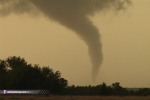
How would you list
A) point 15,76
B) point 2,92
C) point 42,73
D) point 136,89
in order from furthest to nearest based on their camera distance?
1. point 136,89
2. point 42,73
3. point 15,76
4. point 2,92

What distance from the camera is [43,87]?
136m

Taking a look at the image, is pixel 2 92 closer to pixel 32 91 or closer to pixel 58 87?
pixel 32 91

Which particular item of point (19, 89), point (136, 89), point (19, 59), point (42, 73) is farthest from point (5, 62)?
point (136, 89)

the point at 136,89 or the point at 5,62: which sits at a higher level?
the point at 5,62

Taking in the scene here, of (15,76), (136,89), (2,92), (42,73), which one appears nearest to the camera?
(2,92)

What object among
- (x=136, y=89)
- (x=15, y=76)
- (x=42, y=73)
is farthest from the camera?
(x=136, y=89)

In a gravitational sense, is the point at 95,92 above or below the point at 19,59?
below

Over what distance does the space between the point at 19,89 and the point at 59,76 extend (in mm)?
18700

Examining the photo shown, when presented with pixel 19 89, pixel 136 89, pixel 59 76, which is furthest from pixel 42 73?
pixel 136 89

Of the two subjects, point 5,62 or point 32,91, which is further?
point 5,62

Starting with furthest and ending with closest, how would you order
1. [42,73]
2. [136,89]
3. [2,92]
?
[136,89] < [42,73] < [2,92]

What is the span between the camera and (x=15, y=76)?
13425cm

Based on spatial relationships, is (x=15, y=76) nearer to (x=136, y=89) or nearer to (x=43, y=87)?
(x=43, y=87)

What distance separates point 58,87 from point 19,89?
44.7 ft
